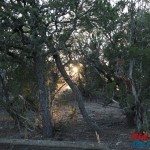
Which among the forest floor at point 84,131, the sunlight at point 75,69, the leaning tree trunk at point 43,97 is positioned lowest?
the forest floor at point 84,131

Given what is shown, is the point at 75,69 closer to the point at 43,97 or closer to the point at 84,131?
the point at 43,97

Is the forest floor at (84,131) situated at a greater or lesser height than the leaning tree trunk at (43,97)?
lesser

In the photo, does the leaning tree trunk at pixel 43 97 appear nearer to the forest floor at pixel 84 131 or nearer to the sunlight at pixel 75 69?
the forest floor at pixel 84 131

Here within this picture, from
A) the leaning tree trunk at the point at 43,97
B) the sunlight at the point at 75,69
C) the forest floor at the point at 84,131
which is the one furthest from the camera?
the sunlight at the point at 75,69

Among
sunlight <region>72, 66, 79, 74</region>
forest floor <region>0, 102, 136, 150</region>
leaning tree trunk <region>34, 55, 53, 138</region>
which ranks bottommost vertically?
forest floor <region>0, 102, 136, 150</region>

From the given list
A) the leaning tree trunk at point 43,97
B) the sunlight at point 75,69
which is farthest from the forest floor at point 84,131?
the sunlight at point 75,69

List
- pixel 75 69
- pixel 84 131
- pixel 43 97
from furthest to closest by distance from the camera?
pixel 75 69 < pixel 84 131 < pixel 43 97

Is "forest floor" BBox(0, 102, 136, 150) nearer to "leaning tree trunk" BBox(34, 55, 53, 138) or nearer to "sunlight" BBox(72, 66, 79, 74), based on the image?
"leaning tree trunk" BBox(34, 55, 53, 138)

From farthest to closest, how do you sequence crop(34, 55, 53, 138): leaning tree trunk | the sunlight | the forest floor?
the sunlight < crop(34, 55, 53, 138): leaning tree trunk < the forest floor

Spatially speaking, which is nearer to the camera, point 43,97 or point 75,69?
point 43,97

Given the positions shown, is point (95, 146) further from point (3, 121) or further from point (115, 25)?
point (3, 121)

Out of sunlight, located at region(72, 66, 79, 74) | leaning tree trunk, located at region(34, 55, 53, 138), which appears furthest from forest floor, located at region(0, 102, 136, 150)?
sunlight, located at region(72, 66, 79, 74)

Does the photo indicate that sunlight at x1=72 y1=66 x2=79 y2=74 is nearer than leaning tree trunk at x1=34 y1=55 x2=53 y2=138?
No

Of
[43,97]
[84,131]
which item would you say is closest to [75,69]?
[43,97]
